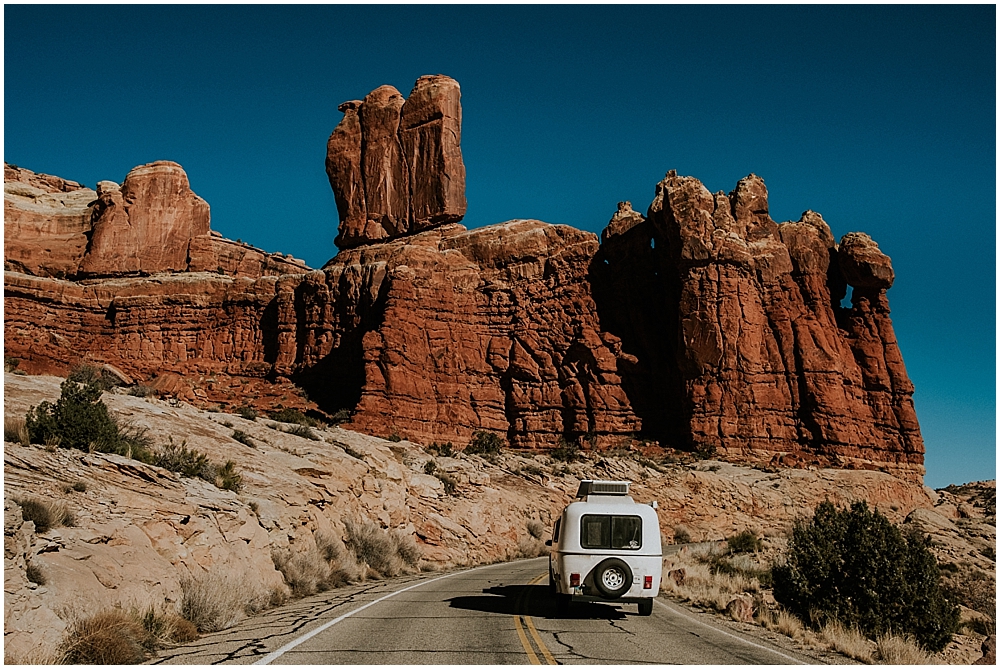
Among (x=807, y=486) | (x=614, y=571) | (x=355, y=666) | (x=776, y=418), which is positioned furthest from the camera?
(x=776, y=418)

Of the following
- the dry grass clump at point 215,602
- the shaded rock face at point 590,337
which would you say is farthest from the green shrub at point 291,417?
the dry grass clump at point 215,602

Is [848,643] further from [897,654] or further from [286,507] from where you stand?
[286,507]

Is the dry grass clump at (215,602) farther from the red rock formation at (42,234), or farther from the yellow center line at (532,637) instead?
the red rock formation at (42,234)

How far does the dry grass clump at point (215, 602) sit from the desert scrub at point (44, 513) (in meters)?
2.21

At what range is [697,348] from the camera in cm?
5581

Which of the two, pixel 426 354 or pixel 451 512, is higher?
pixel 426 354

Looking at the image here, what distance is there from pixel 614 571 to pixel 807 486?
3925 centimetres

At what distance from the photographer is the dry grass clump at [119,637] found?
9992mm

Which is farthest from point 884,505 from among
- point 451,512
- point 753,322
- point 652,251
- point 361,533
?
point 361,533

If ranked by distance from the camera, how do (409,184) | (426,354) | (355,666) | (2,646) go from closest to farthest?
(2,646)
(355,666)
(426,354)
(409,184)

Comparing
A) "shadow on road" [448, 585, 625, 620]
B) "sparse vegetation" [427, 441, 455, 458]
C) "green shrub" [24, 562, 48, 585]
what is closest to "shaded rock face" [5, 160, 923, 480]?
"sparse vegetation" [427, 441, 455, 458]

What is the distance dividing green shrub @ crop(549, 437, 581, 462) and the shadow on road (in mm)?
34009

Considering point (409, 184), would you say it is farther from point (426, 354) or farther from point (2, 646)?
point (2, 646)

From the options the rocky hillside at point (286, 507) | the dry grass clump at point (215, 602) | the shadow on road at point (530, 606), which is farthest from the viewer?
the shadow on road at point (530, 606)
